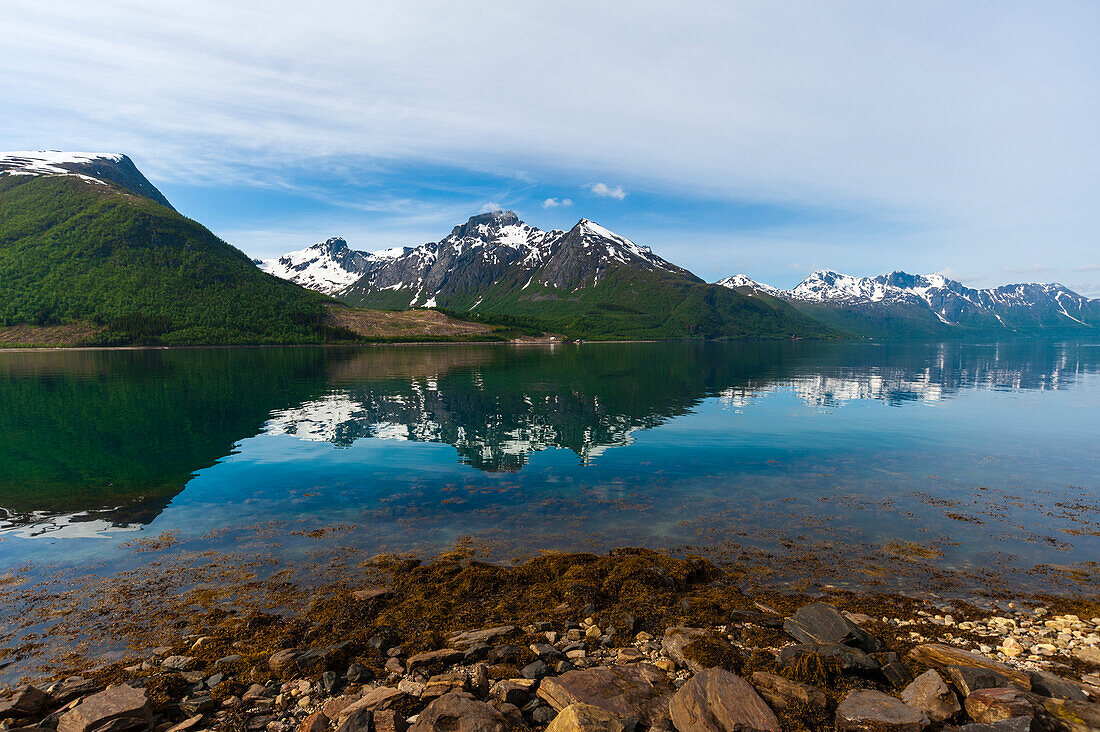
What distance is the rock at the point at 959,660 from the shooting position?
12.1 meters

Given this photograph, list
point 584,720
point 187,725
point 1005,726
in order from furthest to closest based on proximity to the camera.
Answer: point 187,725 < point 584,720 < point 1005,726

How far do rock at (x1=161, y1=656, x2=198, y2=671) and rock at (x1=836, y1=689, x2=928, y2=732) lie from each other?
17.0 metres

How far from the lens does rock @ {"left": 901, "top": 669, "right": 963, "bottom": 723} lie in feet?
36.3

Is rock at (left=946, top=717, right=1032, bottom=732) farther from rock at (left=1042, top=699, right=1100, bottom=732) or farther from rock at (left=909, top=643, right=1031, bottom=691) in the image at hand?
rock at (left=909, top=643, right=1031, bottom=691)

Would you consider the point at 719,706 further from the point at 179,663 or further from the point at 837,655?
the point at 179,663

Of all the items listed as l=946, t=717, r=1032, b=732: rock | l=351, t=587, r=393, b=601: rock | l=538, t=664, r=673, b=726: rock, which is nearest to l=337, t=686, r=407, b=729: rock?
l=538, t=664, r=673, b=726: rock

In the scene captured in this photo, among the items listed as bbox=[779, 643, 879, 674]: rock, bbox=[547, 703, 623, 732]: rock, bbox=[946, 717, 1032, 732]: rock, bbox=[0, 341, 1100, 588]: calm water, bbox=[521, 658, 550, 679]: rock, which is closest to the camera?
bbox=[946, 717, 1032, 732]: rock

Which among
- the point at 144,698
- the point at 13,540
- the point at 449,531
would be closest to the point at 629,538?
the point at 449,531

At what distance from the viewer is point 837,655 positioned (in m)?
13.2

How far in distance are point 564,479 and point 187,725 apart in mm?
24615

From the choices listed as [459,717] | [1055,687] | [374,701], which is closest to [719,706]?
[459,717]

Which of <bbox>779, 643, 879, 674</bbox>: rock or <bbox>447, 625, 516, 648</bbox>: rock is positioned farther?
<bbox>447, 625, 516, 648</bbox>: rock

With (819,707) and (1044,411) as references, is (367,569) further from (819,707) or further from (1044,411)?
(1044,411)

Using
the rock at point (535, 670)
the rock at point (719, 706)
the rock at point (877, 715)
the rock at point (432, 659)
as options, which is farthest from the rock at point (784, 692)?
the rock at point (432, 659)
